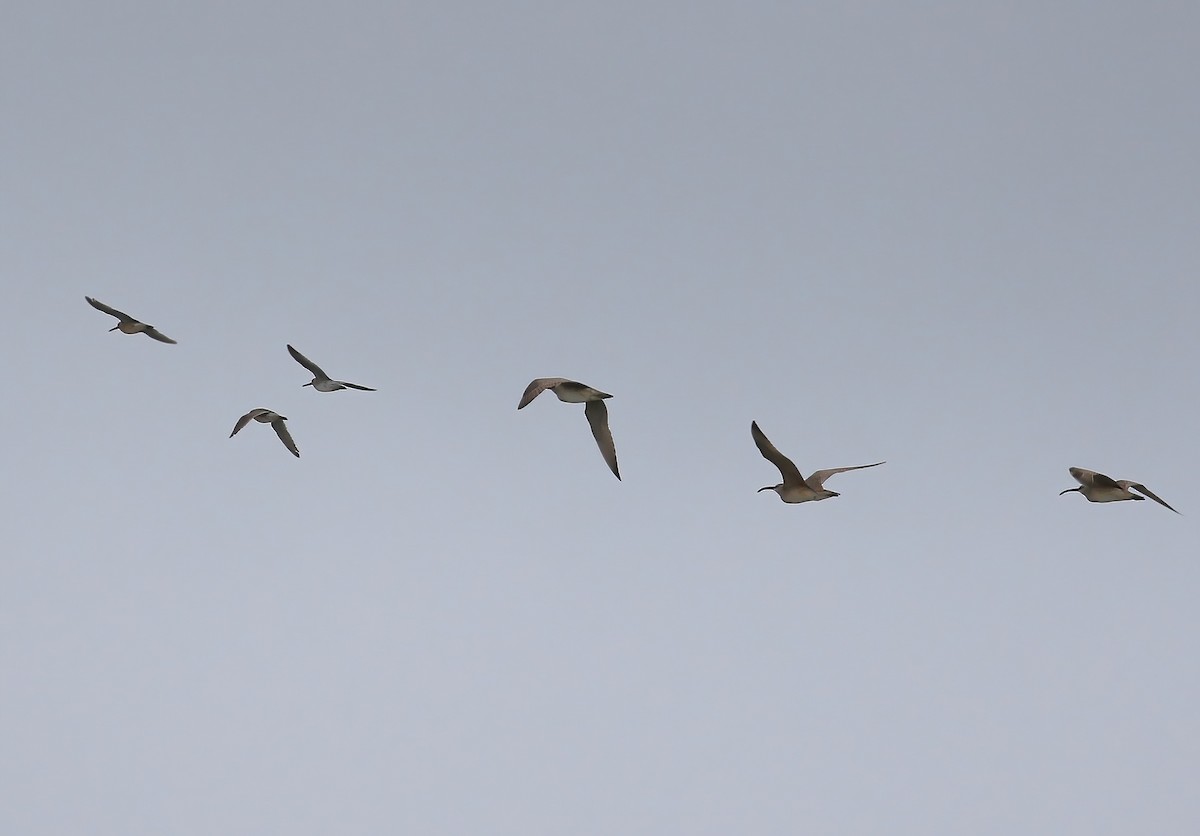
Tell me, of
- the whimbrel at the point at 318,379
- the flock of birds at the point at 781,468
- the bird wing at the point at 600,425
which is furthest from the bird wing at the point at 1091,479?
the whimbrel at the point at 318,379

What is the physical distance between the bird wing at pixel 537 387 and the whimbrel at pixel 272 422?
9686mm

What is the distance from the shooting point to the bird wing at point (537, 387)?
22.0 m

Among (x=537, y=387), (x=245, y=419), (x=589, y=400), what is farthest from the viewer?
(x=245, y=419)

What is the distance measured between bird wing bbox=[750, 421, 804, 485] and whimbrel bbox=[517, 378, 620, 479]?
2.67 m

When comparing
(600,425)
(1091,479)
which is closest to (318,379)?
(600,425)

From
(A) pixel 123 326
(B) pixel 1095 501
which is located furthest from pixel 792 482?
(A) pixel 123 326

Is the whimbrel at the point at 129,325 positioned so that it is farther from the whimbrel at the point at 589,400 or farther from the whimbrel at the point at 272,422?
the whimbrel at the point at 589,400

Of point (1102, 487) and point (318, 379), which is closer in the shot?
point (1102, 487)

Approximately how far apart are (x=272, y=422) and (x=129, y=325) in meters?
4.38

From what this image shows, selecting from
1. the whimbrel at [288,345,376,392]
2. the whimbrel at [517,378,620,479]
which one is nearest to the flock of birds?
the whimbrel at [517,378,620,479]

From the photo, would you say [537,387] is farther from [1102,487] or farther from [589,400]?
[1102,487]

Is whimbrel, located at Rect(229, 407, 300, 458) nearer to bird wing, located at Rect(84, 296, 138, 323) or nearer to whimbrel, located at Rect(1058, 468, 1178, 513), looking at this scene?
bird wing, located at Rect(84, 296, 138, 323)

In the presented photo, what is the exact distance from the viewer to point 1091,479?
25062 mm

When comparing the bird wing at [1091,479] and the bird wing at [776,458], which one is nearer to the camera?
the bird wing at [776,458]
